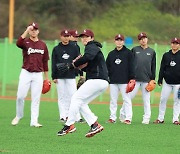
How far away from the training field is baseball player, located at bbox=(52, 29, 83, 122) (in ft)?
1.95

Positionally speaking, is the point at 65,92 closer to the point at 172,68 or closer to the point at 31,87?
the point at 31,87

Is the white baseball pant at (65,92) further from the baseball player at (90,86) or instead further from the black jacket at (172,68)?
the baseball player at (90,86)

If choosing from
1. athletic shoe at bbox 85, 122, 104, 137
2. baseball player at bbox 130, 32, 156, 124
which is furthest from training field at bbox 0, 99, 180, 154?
baseball player at bbox 130, 32, 156, 124

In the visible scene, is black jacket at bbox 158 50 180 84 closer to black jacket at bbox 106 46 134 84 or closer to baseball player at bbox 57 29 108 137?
black jacket at bbox 106 46 134 84

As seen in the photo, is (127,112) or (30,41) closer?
(30,41)

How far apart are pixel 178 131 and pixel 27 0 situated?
4091 centimetres

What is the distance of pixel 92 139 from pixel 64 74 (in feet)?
13.3

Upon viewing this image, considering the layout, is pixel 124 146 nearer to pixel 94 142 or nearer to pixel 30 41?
pixel 94 142

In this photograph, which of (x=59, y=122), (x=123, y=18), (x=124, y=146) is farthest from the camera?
(x=123, y=18)

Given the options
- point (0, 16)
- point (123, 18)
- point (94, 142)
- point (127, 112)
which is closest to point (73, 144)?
point (94, 142)

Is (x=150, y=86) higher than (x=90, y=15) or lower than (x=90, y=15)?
lower

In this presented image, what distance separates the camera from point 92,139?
47.1 ft

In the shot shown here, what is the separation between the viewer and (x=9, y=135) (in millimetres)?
14781

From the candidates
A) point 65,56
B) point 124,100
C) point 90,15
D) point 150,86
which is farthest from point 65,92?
point 90,15
